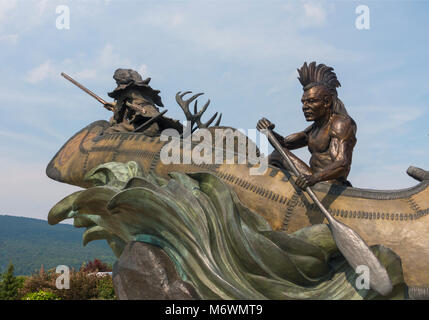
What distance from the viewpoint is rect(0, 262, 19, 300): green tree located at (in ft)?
45.4

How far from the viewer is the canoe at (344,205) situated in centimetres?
480

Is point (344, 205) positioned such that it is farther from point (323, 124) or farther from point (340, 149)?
point (323, 124)

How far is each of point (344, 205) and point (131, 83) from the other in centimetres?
437

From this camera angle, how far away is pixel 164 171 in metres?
6.29

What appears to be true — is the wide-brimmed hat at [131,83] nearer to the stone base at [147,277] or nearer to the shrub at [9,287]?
the stone base at [147,277]

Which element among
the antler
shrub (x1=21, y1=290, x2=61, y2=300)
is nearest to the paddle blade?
the antler

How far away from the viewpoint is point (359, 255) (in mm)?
4562

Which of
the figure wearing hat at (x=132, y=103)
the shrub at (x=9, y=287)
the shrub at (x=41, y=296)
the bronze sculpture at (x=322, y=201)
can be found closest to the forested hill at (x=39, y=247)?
the shrub at (x=9, y=287)

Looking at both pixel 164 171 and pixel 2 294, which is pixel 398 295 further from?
pixel 2 294

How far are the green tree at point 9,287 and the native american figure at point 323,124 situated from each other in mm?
11359

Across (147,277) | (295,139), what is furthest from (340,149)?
(147,277)

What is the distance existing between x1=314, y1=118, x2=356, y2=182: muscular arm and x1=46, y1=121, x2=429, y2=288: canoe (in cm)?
29

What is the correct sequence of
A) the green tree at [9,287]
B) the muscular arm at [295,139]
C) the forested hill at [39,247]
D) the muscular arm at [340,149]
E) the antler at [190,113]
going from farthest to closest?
1. the forested hill at [39,247]
2. the green tree at [9,287]
3. the antler at [190,113]
4. the muscular arm at [295,139]
5. the muscular arm at [340,149]

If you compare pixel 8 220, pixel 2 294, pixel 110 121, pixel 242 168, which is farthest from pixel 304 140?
pixel 8 220
